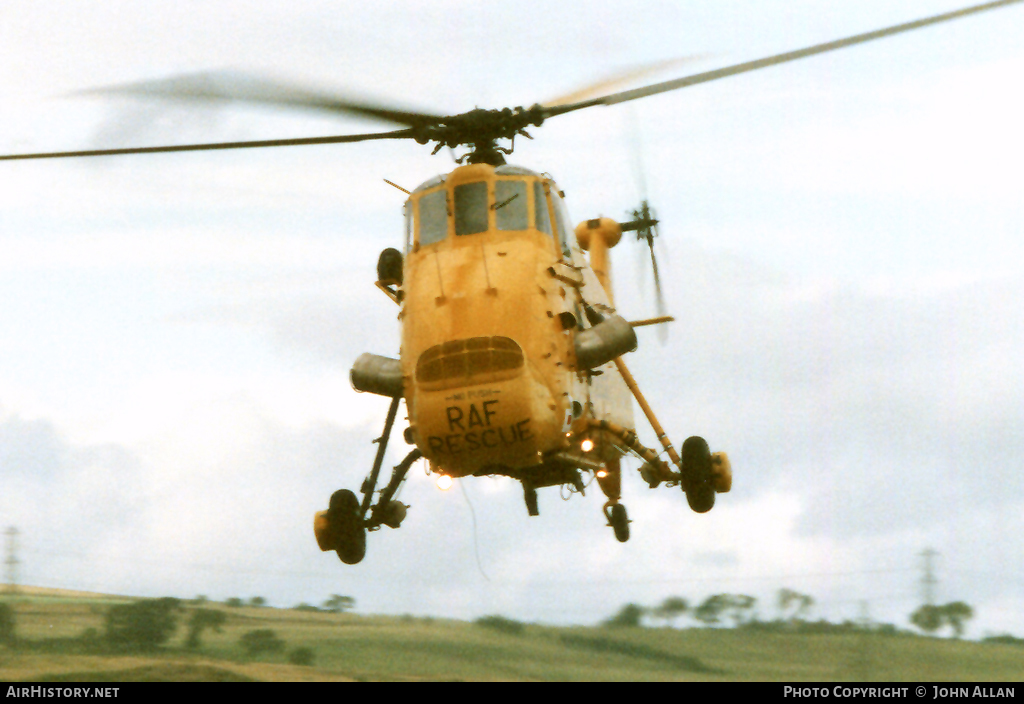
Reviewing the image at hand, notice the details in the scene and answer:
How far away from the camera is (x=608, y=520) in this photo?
20.2 metres

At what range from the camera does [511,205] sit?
17.2m

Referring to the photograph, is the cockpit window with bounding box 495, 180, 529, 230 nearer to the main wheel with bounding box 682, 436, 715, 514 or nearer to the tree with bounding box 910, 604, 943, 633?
the main wheel with bounding box 682, 436, 715, 514

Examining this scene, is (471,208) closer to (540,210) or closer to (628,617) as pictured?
(540,210)

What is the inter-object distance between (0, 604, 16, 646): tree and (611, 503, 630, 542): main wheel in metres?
8.68

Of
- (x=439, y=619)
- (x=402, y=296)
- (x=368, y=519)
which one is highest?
(x=402, y=296)

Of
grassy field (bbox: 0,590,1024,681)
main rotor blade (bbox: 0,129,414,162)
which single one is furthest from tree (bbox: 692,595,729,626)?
main rotor blade (bbox: 0,129,414,162)

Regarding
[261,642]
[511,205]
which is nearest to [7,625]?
[261,642]

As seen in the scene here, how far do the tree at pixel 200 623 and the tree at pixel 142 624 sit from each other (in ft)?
0.80

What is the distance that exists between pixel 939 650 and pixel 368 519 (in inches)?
326

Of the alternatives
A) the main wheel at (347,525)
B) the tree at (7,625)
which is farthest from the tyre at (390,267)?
the tree at (7,625)

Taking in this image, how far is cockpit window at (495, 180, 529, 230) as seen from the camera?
1708 centimetres

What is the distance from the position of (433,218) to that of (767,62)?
15.6 ft
